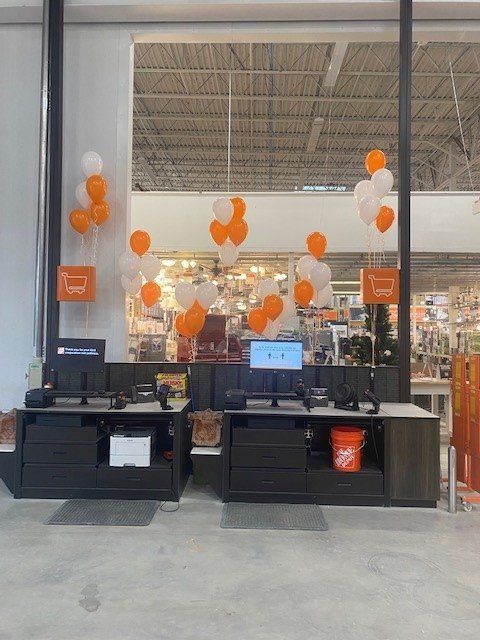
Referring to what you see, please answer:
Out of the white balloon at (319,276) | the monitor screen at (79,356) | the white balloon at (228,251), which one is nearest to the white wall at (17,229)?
the monitor screen at (79,356)

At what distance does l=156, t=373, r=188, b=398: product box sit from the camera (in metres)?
4.48

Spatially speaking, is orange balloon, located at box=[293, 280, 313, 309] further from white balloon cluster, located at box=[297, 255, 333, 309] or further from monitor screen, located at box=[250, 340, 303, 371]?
monitor screen, located at box=[250, 340, 303, 371]

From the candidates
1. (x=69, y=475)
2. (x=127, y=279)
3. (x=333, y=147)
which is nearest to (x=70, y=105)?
(x=127, y=279)

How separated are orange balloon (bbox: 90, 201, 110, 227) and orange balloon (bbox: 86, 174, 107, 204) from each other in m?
0.06

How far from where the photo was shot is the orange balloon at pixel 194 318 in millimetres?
4938

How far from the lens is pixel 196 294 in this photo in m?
4.98

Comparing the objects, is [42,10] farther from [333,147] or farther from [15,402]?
[333,147]

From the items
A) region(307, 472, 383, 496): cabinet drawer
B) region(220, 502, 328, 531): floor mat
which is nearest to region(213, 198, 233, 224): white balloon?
region(307, 472, 383, 496): cabinet drawer

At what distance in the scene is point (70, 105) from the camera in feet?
16.4

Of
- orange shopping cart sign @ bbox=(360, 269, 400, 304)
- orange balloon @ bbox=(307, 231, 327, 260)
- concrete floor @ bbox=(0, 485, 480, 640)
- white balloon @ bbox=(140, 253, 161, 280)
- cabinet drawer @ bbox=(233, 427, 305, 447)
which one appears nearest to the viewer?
concrete floor @ bbox=(0, 485, 480, 640)

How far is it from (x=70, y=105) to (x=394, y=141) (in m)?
6.73

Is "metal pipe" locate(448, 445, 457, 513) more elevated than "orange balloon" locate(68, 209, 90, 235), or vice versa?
"orange balloon" locate(68, 209, 90, 235)

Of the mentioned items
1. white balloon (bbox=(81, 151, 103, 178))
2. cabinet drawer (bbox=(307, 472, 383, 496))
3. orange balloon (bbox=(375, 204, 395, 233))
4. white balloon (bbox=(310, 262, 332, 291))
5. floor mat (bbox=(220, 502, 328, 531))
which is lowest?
floor mat (bbox=(220, 502, 328, 531))

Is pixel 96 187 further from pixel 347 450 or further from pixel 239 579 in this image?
pixel 239 579
